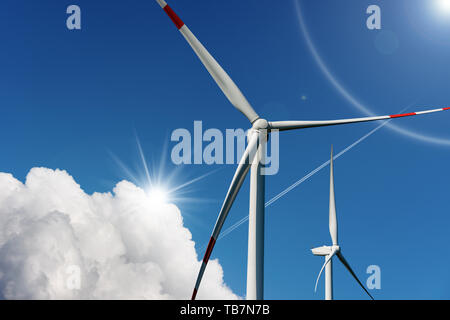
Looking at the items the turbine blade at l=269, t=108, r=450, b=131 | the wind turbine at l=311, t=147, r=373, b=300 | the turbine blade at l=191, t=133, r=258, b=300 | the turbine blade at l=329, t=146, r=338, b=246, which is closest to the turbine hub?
the turbine blade at l=269, t=108, r=450, b=131

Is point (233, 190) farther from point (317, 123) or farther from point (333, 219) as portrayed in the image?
point (333, 219)

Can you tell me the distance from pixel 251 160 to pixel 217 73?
5.64 meters

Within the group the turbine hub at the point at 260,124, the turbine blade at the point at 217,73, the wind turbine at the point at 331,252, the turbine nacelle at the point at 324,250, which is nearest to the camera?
the turbine hub at the point at 260,124

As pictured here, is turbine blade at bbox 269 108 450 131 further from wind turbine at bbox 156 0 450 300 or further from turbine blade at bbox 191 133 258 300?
turbine blade at bbox 191 133 258 300

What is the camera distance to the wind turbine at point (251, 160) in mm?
20688

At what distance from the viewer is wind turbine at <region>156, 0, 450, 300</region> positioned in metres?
20.7

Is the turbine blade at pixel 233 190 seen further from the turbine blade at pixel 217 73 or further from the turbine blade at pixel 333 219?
the turbine blade at pixel 333 219

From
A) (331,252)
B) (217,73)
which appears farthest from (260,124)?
(331,252)

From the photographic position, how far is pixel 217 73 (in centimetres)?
2539

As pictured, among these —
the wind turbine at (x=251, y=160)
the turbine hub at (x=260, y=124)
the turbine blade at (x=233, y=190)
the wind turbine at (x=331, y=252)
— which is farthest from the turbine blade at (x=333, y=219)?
the turbine blade at (x=233, y=190)

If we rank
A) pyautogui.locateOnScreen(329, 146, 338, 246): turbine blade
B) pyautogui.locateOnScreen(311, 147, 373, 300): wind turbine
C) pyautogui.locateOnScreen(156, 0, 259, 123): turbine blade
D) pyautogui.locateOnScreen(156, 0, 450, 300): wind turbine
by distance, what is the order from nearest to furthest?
1. pyautogui.locateOnScreen(156, 0, 450, 300): wind turbine
2. pyautogui.locateOnScreen(156, 0, 259, 123): turbine blade
3. pyautogui.locateOnScreen(311, 147, 373, 300): wind turbine
4. pyautogui.locateOnScreen(329, 146, 338, 246): turbine blade

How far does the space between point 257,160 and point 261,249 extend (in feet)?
14.5

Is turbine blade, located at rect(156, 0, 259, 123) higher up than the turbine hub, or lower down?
higher up
